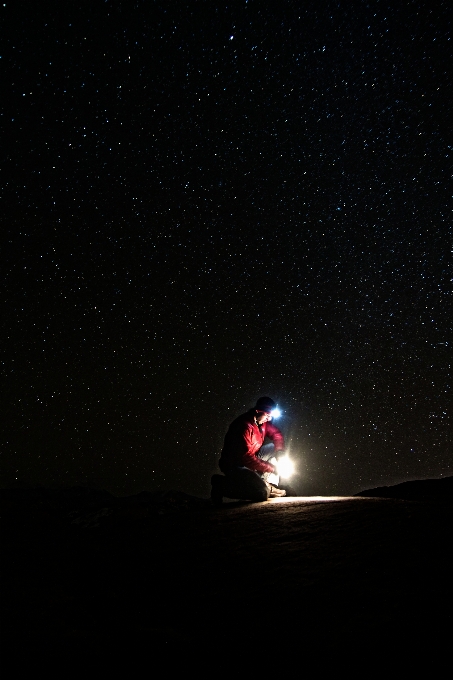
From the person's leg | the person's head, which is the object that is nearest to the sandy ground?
the person's leg

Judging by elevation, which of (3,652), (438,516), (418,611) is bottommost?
(3,652)

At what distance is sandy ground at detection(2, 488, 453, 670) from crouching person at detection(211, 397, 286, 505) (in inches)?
41.3

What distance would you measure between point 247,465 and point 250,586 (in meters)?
3.77

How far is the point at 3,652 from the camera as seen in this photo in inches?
139

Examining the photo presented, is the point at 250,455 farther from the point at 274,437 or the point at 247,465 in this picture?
the point at 274,437

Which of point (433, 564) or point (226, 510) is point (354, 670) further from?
point (226, 510)

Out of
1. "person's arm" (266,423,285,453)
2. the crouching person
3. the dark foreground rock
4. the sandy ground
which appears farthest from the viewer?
A: "person's arm" (266,423,285,453)

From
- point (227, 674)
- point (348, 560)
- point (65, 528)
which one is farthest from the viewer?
point (65, 528)

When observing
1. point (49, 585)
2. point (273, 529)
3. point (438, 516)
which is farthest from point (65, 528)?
point (438, 516)

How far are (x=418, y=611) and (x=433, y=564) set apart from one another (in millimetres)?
792

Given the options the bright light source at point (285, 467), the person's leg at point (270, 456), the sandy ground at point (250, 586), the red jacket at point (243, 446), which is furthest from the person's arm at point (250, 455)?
the sandy ground at point (250, 586)

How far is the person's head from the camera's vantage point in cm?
833

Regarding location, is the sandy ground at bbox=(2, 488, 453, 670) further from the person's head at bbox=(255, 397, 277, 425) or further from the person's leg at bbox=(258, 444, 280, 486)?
the person's head at bbox=(255, 397, 277, 425)

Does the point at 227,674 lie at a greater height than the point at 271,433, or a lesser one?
lesser
